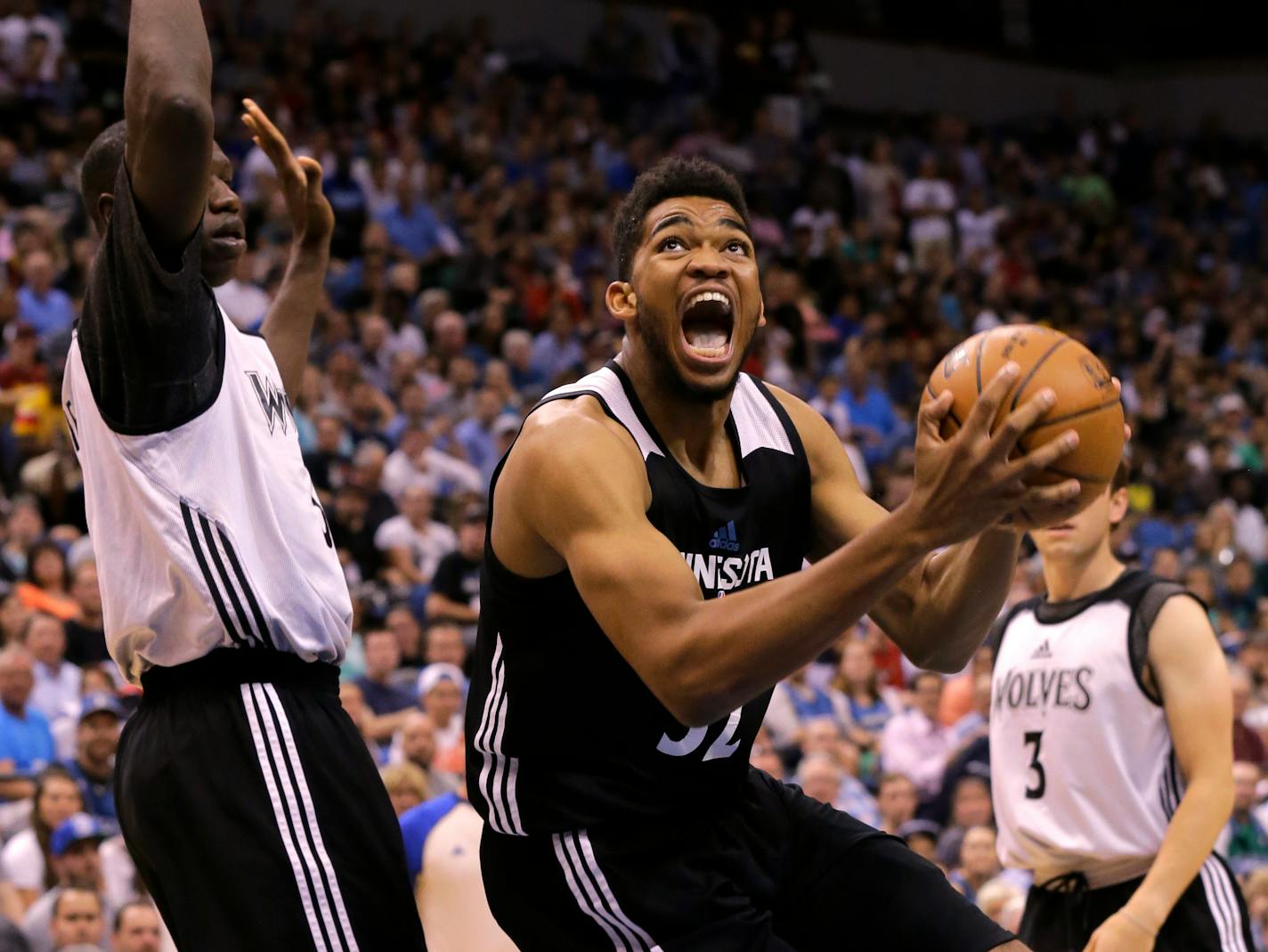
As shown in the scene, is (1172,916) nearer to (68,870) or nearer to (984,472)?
(984,472)

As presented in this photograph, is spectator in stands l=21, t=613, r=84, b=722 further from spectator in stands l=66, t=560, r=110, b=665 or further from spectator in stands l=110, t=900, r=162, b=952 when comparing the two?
spectator in stands l=110, t=900, r=162, b=952

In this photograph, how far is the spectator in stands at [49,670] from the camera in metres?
9.03

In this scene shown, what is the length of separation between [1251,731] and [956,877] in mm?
2770

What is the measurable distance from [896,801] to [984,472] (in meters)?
6.77

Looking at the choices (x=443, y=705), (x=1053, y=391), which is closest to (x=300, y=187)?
(x=1053, y=391)

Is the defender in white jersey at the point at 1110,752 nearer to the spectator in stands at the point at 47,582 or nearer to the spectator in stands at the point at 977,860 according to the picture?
the spectator in stands at the point at 977,860

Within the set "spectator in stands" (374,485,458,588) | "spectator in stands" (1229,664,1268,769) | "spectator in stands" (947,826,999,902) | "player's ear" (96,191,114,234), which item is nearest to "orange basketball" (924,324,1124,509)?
"player's ear" (96,191,114,234)

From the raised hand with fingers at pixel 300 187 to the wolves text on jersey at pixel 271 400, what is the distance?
0.71 m

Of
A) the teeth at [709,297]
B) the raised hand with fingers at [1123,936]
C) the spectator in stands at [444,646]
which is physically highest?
the teeth at [709,297]

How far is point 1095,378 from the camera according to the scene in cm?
312

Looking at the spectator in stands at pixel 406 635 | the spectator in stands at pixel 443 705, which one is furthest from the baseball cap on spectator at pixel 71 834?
the spectator in stands at pixel 406 635

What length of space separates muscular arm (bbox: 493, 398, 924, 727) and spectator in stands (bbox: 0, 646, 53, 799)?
18.9ft

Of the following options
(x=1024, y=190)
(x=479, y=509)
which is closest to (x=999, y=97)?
(x=1024, y=190)

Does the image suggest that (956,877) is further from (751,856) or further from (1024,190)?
(1024,190)
